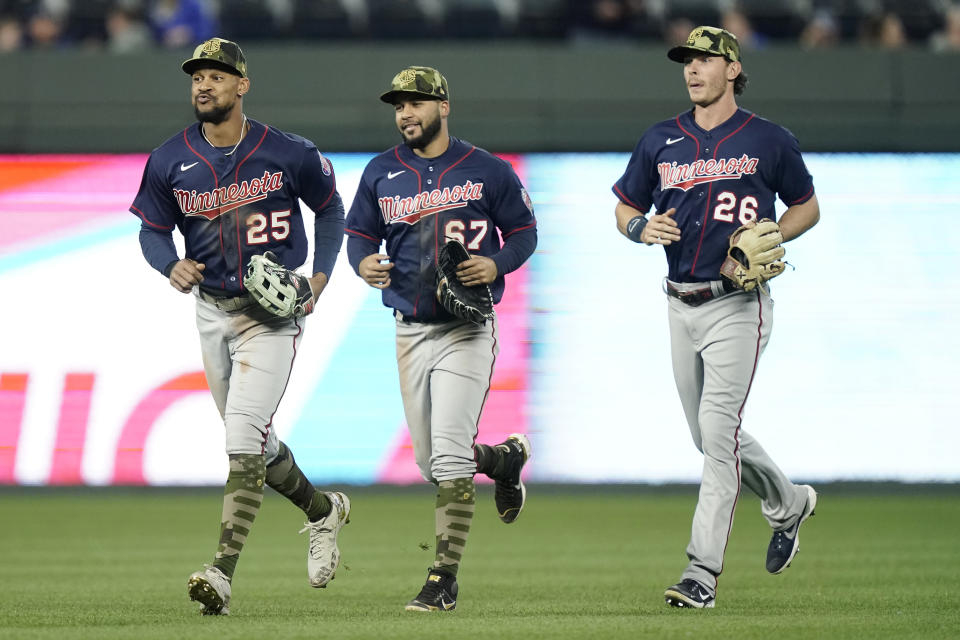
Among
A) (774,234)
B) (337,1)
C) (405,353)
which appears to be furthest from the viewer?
(337,1)

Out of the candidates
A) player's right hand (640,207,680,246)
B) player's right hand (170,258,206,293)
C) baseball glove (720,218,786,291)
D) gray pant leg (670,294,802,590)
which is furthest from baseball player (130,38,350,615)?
baseball glove (720,218,786,291)

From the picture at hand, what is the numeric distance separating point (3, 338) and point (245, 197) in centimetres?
631

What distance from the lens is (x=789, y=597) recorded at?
636 centimetres

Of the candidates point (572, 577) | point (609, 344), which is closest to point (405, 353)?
point (572, 577)

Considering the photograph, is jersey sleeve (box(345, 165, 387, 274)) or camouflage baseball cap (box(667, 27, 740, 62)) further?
jersey sleeve (box(345, 165, 387, 274))

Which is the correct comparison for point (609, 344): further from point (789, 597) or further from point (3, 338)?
point (789, 597)

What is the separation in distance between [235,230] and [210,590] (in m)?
1.45

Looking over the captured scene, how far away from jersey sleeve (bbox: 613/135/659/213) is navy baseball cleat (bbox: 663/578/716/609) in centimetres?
158

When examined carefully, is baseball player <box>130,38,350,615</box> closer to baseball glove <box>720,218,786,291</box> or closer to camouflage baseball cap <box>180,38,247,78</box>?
camouflage baseball cap <box>180,38,247,78</box>

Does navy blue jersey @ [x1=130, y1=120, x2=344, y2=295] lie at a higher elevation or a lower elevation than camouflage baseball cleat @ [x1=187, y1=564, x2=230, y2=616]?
higher

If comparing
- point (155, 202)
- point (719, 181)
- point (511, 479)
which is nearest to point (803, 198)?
point (719, 181)

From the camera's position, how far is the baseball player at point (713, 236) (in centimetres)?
588

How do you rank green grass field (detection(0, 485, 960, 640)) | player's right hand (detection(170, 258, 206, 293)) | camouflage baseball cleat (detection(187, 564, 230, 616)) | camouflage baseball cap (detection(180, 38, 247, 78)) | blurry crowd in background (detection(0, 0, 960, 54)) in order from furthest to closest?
blurry crowd in background (detection(0, 0, 960, 54))
camouflage baseball cap (detection(180, 38, 247, 78))
player's right hand (detection(170, 258, 206, 293))
camouflage baseball cleat (detection(187, 564, 230, 616))
green grass field (detection(0, 485, 960, 640))

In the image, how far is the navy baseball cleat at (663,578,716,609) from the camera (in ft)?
19.0
